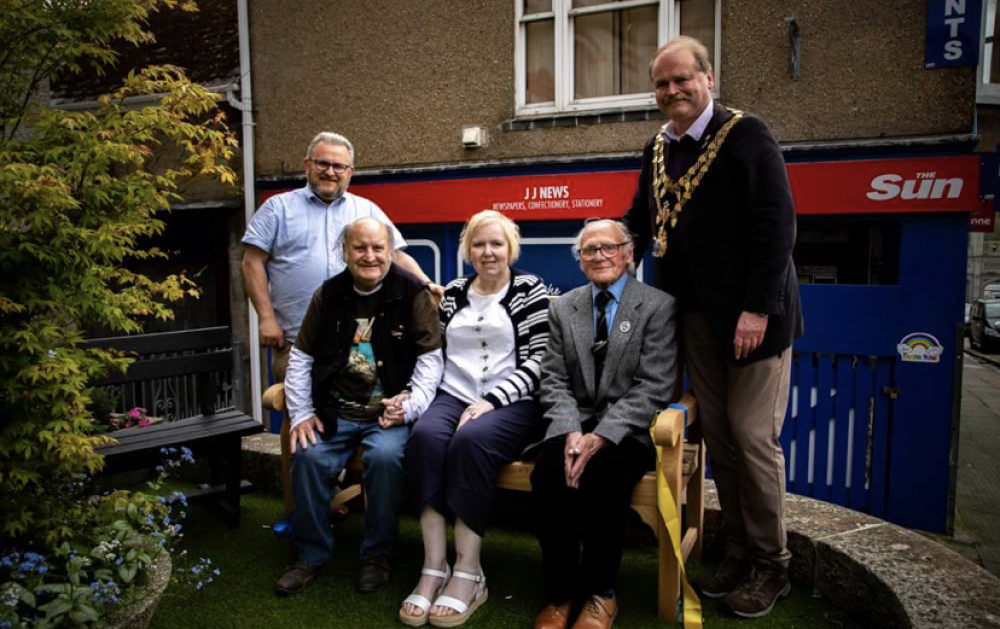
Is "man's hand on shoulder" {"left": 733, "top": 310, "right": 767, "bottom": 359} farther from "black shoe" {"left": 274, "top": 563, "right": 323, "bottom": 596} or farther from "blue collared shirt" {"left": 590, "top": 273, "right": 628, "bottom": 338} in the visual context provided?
"black shoe" {"left": 274, "top": 563, "right": 323, "bottom": 596}

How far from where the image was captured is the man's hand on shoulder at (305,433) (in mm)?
3182

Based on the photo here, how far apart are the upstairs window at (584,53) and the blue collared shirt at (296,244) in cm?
284

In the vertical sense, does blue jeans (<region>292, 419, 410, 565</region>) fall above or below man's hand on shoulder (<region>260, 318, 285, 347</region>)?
below

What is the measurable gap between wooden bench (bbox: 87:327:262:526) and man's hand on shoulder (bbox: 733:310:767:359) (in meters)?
2.57

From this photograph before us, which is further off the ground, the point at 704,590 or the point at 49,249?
the point at 49,249

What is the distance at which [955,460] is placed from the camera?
189 inches

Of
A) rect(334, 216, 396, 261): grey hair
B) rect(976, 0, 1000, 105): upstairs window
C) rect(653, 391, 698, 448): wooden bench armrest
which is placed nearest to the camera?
rect(653, 391, 698, 448): wooden bench armrest

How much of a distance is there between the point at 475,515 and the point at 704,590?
A: 3.21 feet

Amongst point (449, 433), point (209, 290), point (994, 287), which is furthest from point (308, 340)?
point (994, 287)

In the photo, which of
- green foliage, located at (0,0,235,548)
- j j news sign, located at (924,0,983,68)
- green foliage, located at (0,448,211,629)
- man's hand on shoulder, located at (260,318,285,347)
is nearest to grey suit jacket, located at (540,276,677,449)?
man's hand on shoulder, located at (260,318,285,347)

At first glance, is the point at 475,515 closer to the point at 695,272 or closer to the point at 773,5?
the point at 695,272

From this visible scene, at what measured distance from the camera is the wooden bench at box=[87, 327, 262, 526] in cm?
355

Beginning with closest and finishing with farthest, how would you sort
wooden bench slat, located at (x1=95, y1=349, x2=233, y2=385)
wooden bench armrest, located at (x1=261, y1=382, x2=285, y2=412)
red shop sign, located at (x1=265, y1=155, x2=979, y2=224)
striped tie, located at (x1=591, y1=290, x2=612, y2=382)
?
striped tie, located at (x1=591, y1=290, x2=612, y2=382) → wooden bench armrest, located at (x1=261, y1=382, x2=285, y2=412) → wooden bench slat, located at (x1=95, y1=349, x2=233, y2=385) → red shop sign, located at (x1=265, y1=155, x2=979, y2=224)

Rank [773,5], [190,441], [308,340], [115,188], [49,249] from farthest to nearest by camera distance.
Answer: [773,5], [190,441], [308,340], [115,188], [49,249]
